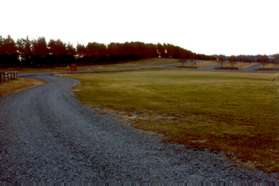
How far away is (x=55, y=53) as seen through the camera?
109125 millimetres

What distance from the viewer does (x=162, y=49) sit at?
177750mm

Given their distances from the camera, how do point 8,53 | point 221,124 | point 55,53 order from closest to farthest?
point 221,124 < point 8,53 < point 55,53

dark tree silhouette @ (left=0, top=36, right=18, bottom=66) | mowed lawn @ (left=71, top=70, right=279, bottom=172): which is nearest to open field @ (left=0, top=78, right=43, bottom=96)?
mowed lawn @ (left=71, top=70, right=279, bottom=172)

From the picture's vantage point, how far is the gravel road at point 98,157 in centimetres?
747

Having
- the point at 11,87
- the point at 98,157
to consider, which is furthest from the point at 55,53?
the point at 98,157

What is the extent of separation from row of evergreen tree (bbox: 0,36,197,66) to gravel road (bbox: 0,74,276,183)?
303 feet

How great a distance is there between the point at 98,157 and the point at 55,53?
10559 cm

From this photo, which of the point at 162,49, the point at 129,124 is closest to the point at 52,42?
the point at 162,49

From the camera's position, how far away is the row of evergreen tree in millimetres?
99500

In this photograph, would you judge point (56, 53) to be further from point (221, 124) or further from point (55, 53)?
point (221, 124)

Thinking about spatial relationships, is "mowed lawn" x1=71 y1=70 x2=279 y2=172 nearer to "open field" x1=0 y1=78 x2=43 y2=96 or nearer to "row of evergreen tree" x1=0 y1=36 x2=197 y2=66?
"open field" x1=0 y1=78 x2=43 y2=96

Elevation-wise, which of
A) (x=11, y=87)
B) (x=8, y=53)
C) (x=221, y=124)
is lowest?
(x=221, y=124)

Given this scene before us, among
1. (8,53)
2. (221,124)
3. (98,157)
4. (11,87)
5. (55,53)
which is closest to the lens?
(98,157)

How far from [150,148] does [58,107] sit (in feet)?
35.0
